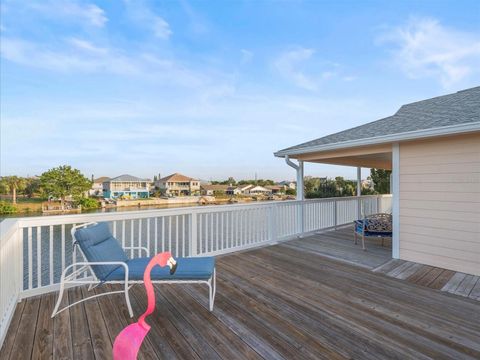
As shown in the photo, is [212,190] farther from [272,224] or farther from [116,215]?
[116,215]

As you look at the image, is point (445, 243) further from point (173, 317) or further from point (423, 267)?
point (173, 317)

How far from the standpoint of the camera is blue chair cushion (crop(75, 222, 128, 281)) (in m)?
2.45

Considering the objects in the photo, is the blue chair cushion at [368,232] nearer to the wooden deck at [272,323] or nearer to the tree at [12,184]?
the wooden deck at [272,323]

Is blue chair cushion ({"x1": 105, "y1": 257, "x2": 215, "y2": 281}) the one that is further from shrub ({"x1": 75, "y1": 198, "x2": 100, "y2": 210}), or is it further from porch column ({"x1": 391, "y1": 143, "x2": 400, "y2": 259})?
shrub ({"x1": 75, "y1": 198, "x2": 100, "y2": 210})

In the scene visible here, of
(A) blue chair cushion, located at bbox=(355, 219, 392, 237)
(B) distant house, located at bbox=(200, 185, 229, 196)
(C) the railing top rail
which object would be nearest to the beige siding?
(A) blue chair cushion, located at bbox=(355, 219, 392, 237)

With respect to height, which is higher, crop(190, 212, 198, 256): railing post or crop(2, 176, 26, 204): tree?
crop(2, 176, 26, 204): tree

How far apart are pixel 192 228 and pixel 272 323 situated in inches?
85.7

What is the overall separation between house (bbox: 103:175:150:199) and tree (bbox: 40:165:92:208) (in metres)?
7.92

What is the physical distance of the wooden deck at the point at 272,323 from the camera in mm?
1852

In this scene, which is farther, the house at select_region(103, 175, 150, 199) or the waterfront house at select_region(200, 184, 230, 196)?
the waterfront house at select_region(200, 184, 230, 196)

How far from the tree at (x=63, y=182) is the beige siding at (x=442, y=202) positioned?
1435 inches

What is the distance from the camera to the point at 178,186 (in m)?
55.2

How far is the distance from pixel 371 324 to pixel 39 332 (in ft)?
9.81

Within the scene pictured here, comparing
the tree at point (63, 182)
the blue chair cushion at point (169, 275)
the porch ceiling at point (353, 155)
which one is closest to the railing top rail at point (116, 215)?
the blue chair cushion at point (169, 275)
